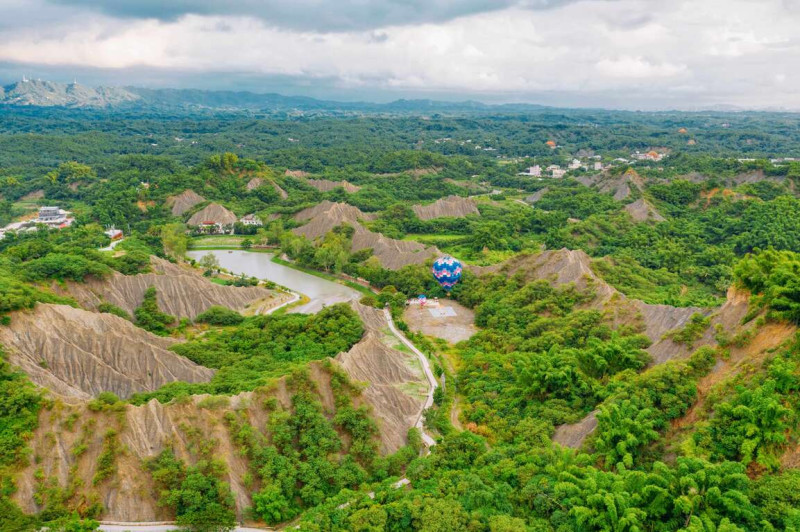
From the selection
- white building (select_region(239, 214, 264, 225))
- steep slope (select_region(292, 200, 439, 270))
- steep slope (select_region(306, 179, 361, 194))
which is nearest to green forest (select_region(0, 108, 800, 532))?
steep slope (select_region(292, 200, 439, 270))

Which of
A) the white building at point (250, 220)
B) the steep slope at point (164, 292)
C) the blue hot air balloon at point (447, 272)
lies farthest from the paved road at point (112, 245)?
the blue hot air balloon at point (447, 272)

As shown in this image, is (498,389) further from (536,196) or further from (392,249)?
(536,196)

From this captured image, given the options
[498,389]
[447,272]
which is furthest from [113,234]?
[498,389]

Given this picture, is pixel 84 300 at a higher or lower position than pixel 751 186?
lower

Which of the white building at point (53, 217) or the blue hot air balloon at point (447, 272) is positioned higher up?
the blue hot air balloon at point (447, 272)

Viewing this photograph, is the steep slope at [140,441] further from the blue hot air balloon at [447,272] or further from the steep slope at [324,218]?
the steep slope at [324,218]

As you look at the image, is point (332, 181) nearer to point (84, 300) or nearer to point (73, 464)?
point (84, 300)

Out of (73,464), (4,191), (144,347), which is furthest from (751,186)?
(4,191)
